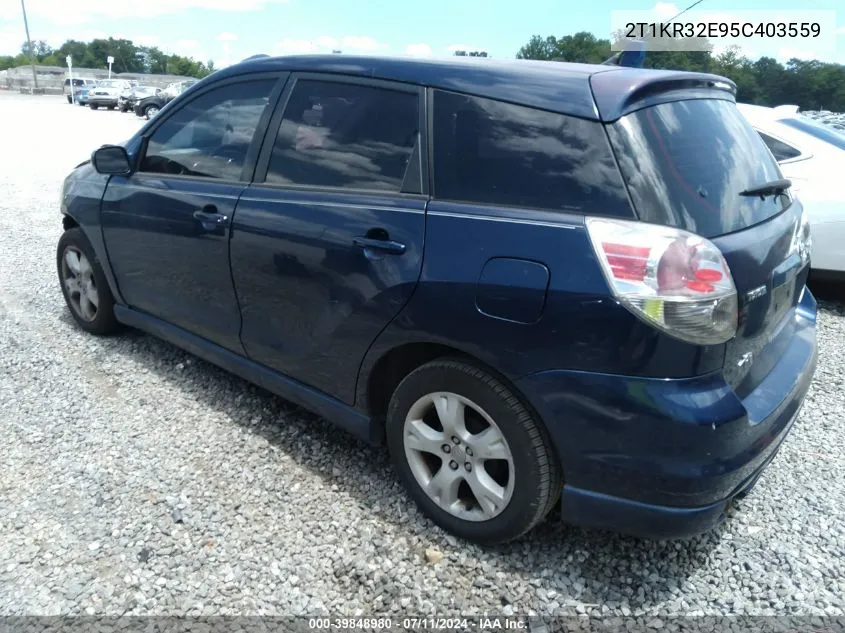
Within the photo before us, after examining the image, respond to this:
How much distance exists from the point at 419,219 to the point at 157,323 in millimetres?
2125

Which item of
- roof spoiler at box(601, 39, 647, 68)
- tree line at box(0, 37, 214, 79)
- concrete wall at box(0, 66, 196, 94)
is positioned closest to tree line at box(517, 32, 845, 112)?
roof spoiler at box(601, 39, 647, 68)

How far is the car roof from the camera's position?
225 centimetres

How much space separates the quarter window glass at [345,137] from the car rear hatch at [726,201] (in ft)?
2.84

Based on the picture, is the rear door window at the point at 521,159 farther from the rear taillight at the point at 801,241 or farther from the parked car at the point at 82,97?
the parked car at the point at 82,97

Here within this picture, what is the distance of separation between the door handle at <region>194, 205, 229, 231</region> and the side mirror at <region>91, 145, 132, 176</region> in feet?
2.85

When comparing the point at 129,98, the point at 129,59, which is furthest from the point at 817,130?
the point at 129,59

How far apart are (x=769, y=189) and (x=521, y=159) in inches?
41.5

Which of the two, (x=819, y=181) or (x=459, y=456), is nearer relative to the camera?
(x=459, y=456)

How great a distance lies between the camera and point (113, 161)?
389cm

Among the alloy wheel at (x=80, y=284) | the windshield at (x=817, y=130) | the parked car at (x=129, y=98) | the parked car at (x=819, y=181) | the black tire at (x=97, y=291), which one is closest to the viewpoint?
the black tire at (x=97, y=291)

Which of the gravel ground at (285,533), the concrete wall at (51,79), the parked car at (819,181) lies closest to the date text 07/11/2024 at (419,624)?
the gravel ground at (285,533)

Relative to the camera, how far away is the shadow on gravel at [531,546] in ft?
8.01

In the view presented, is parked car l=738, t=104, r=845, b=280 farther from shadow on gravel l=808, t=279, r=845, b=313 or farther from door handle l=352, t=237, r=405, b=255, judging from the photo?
door handle l=352, t=237, r=405, b=255

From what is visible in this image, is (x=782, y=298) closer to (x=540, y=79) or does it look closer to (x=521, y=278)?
(x=521, y=278)
